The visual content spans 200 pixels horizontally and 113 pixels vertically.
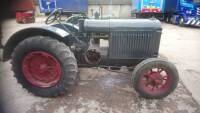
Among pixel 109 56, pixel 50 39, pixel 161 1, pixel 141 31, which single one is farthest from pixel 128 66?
pixel 161 1

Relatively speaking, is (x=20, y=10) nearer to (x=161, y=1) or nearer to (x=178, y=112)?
(x=161, y=1)

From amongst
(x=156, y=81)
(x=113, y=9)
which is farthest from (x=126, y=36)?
(x=113, y=9)

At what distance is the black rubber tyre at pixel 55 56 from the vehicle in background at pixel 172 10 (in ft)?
27.1

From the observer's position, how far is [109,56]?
3.60 m

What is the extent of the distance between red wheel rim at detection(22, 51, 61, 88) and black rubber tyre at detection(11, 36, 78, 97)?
0.06m

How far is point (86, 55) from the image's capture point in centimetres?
369

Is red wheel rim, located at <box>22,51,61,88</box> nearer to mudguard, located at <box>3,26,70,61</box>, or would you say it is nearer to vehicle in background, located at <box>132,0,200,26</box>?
mudguard, located at <box>3,26,70,61</box>

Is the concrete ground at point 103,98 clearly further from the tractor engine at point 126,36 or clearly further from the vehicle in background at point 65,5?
the vehicle in background at point 65,5

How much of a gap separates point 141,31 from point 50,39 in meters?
1.33

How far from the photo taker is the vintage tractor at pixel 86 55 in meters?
3.21

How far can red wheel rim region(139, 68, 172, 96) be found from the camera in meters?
3.33

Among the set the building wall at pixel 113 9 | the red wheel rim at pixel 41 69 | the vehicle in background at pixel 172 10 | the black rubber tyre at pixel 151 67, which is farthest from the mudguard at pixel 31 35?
the building wall at pixel 113 9

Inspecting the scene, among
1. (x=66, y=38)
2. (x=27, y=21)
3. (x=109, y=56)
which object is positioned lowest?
(x=27, y=21)

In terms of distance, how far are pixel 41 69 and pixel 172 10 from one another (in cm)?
984
